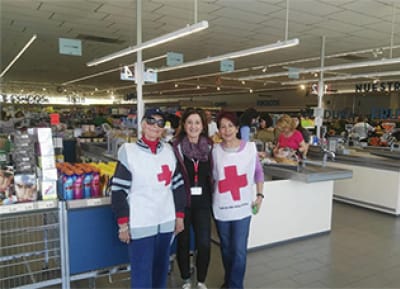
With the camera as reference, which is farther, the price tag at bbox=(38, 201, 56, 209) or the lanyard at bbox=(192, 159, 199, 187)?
the lanyard at bbox=(192, 159, 199, 187)

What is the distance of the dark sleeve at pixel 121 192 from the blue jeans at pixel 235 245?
0.81 meters

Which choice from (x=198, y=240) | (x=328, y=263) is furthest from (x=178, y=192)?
(x=328, y=263)

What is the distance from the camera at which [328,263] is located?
3.19 m

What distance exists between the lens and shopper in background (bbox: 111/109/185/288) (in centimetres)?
196

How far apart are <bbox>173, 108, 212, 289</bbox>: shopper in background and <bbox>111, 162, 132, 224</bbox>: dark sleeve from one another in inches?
17.5

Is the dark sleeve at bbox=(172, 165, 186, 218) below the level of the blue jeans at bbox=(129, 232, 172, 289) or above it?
above

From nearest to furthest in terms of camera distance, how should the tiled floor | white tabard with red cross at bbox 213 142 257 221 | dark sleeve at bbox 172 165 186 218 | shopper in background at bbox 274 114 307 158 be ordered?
dark sleeve at bbox 172 165 186 218 → white tabard with red cross at bbox 213 142 257 221 → the tiled floor → shopper in background at bbox 274 114 307 158

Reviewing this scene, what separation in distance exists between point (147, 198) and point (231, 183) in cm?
67

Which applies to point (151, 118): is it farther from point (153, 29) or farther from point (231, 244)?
point (153, 29)

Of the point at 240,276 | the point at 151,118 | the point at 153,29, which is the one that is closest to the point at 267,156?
the point at 240,276

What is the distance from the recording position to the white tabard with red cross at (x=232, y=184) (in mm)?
2377

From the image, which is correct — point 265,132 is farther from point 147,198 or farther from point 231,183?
point 147,198

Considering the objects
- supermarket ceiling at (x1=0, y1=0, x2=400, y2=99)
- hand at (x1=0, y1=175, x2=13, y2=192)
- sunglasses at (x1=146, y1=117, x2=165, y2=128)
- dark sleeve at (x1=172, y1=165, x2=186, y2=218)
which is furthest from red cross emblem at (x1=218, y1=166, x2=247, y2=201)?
supermarket ceiling at (x1=0, y1=0, x2=400, y2=99)

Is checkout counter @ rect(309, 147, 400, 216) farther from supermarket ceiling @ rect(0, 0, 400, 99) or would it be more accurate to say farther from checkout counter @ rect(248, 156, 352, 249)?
supermarket ceiling @ rect(0, 0, 400, 99)
